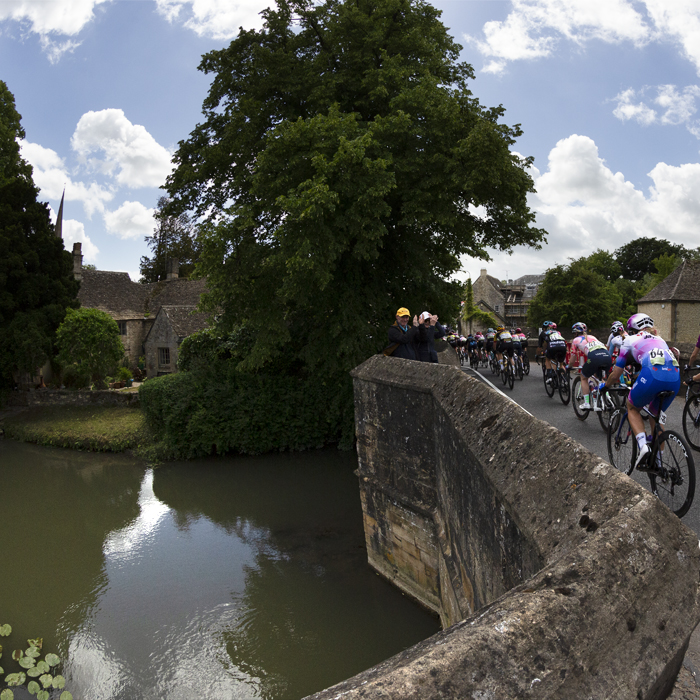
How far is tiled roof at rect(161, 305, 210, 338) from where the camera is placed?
37312 millimetres

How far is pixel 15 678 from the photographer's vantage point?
837cm

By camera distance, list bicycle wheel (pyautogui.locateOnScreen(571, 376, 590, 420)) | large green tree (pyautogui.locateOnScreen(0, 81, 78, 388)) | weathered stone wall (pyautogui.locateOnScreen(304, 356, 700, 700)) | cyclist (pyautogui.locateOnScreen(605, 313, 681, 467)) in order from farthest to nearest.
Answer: large green tree (pyautogui.locateOnScreen(0, 81, 78, 388)), bicycle wheel (pyautogui.locateOnScreen(571, 376, 590, 420)), cyclist (pyautogui.locateOnScreen(605, 313, 681, 467)), weathered stone wall (pyautogui.locateOnScreen(304, 356, 700, 700))

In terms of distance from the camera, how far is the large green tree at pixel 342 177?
14.4 m

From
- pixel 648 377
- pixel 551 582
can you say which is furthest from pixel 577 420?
pixel 551 582

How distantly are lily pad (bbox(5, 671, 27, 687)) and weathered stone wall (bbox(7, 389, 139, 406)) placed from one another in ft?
67.9

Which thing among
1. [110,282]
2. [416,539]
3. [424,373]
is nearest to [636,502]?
[424,373]

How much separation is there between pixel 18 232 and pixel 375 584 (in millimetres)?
26853

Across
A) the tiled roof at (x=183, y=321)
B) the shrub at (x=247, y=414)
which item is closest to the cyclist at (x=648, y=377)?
the shrub at (x=247, y=414)

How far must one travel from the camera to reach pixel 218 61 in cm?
1855

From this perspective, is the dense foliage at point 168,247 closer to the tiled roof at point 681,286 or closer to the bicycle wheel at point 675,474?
the tiled roof at point 681,286

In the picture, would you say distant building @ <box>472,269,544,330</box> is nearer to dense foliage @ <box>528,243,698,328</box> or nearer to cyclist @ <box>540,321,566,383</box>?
dense foliage @ <box>528,243,698,328</box>

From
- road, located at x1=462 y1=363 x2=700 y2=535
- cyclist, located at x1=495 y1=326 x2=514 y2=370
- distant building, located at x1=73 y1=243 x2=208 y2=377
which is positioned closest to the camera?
road, located at x1=462 y1=363 x2=700 y2=535

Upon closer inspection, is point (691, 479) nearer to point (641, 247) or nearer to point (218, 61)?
point (218, 61)

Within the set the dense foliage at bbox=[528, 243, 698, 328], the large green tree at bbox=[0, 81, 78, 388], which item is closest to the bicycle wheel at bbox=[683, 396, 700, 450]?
the large green tree at bbox=[0, 81, 78, 388]
